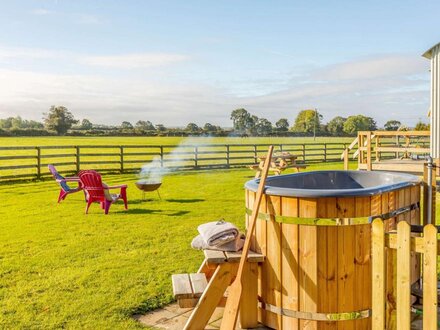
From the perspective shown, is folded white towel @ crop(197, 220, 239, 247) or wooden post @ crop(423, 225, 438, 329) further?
folded white towel @ crop(197, 220, 239, 247)

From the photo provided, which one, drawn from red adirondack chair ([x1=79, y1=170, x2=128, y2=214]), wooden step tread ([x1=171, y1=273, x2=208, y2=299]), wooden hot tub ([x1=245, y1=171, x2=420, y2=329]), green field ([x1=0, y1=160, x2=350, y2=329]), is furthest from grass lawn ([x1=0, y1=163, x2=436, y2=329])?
wooden hot tub ([x1=245, y1=171, x2=420, y2=329])

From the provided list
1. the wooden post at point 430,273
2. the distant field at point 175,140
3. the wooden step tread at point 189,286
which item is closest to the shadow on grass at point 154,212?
the wooden step tread at point 189,286

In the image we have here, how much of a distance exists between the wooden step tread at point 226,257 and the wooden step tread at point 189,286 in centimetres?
24

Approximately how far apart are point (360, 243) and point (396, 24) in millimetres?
9646

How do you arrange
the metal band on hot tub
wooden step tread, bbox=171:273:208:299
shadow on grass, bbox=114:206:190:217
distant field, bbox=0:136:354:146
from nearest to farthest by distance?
the metal band on hot tub < wooden step tread, bbox=171:273:208:299 < shadow on grass, bbox=114:206:190:217 < distant field, bbox=0:136:354:146

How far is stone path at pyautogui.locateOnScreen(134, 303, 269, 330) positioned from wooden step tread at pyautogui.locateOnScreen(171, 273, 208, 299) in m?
0.38

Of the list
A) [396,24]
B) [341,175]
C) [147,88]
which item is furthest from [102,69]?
[341,175]

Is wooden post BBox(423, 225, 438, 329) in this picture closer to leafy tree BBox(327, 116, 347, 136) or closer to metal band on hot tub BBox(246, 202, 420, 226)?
metal band on hot tub BBox(246, 202, 420, 226)

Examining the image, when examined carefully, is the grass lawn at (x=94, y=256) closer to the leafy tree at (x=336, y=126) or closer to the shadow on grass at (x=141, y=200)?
the shadow on grass at (x=141, y=200)

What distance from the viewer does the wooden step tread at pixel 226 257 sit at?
11.6 ft

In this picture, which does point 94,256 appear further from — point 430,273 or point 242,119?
point 242,119

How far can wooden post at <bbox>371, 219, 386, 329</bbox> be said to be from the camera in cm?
283

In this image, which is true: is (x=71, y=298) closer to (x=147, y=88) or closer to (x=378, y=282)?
(x=378, y=282)

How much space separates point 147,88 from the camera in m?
21.0
